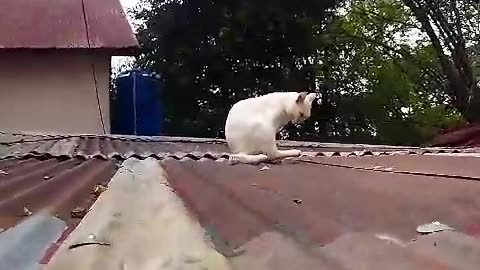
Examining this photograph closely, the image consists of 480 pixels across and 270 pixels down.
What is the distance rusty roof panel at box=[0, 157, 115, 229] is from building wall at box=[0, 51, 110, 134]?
3928 millimetres

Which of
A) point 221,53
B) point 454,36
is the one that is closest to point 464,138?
point 454,36

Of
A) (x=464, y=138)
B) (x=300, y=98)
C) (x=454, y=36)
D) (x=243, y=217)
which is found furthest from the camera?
(x=454, y=36)

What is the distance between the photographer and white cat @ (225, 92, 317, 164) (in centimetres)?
305

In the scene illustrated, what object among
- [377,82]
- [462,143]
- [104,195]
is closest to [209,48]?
[377,82]

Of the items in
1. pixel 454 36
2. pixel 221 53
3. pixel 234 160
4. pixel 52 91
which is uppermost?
pixel 454 36

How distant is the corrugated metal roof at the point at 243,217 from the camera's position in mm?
1360

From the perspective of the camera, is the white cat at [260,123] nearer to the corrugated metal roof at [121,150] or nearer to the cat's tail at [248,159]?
the cat's tail at [248,159]

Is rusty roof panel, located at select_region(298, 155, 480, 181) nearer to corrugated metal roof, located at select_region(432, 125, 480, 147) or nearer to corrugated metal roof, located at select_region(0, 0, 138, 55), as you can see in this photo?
corrugated metal roof, located at select_region(432, 125, 480, 147)

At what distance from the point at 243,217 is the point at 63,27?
598cm

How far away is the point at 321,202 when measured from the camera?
6.52 ft

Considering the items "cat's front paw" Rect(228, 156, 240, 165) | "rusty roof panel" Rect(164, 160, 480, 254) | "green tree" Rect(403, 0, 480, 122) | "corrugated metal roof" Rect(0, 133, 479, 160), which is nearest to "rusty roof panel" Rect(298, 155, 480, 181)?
"rusty roof panel" Rect(164, 160, 480, 254)

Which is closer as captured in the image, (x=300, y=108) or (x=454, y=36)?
(x=300, y=108)

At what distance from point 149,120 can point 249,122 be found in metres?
5.75

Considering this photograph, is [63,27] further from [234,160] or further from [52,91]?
[234,160]
